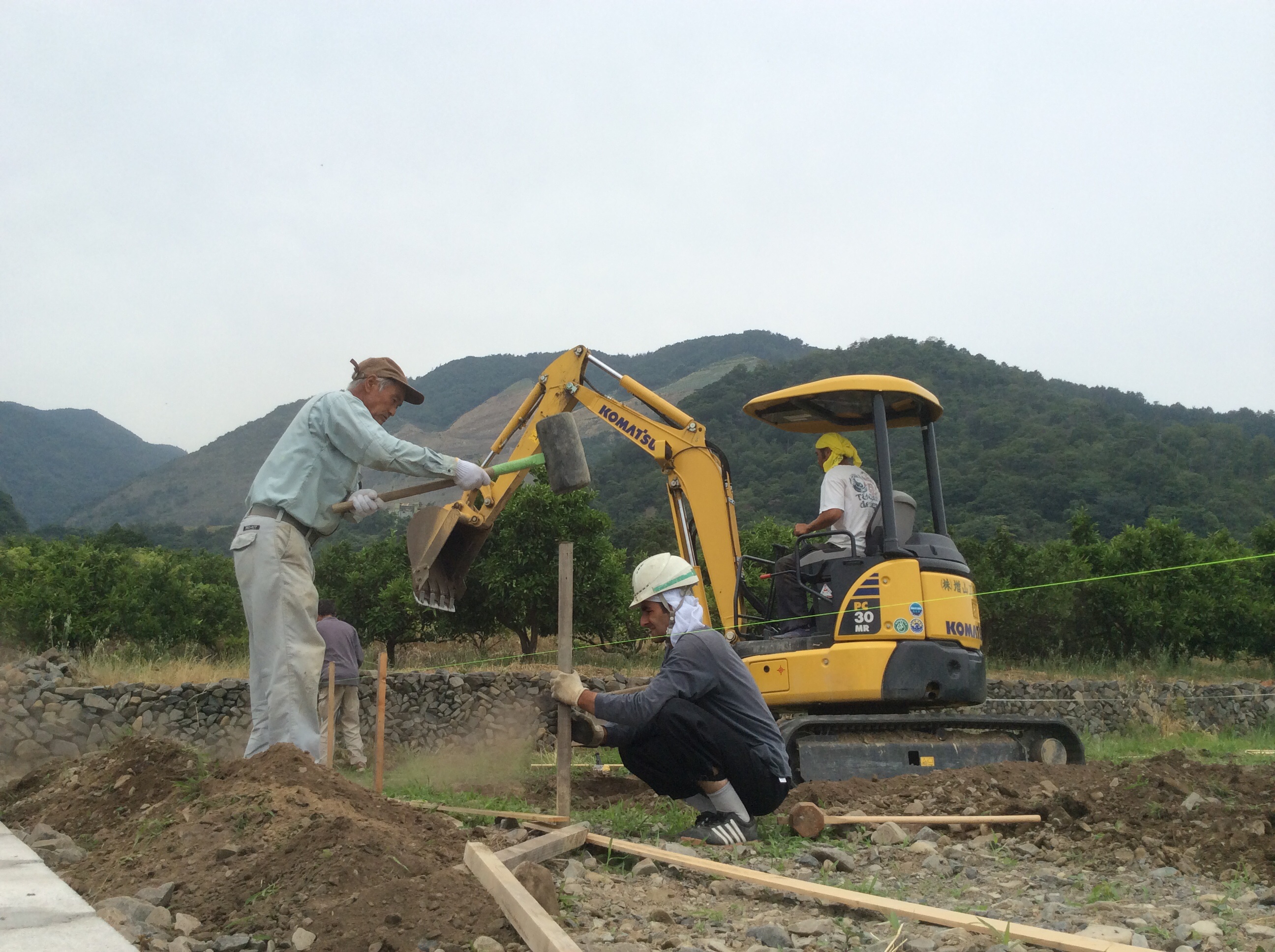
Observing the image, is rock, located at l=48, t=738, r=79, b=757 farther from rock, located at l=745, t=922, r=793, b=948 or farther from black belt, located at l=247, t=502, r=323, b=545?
rock, located at l=745, t=922, r=793, b=948

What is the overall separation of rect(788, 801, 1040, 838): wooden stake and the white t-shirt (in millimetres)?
2382

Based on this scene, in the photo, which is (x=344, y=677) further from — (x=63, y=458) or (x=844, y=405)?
(x=63, y=458)

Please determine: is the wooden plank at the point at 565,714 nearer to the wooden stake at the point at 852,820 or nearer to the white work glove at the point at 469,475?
the white work glove at the point at 469,475

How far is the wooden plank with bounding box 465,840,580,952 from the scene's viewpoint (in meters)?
2.64

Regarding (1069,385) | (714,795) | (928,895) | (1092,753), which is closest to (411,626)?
(1092,753)

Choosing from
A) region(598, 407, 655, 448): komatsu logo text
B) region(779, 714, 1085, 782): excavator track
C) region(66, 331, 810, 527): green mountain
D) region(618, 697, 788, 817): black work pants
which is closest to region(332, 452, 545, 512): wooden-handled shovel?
→ region(618, 697, 788, 817): black work pants

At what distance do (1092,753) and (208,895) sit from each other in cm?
1083

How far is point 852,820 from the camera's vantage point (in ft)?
17.4

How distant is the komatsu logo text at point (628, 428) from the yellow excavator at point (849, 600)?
0.02m

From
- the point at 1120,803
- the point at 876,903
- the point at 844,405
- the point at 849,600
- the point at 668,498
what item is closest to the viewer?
the point at 876,903

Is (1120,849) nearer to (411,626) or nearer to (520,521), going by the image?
(520,521)

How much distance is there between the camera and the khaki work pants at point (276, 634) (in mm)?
4523

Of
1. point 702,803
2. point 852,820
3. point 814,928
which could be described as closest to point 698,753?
point 702,803

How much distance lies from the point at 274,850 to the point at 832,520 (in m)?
4.88
